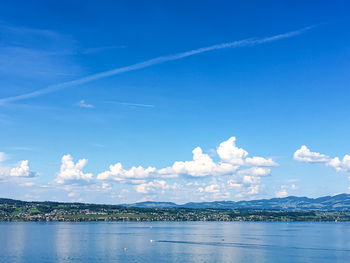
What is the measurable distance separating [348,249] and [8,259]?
152 metres

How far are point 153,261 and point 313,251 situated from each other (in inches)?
3092

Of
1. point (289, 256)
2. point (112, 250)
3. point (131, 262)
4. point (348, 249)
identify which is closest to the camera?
point (131, 262)

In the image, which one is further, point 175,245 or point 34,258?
point 175,245

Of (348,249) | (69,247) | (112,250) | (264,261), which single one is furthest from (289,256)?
(69,247)

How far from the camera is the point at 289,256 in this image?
155125 millimetres

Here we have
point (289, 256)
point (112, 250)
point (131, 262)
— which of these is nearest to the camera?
point (131, 262)

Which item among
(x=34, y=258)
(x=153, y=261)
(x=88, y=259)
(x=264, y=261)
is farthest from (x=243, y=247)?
(x=34, y=258)

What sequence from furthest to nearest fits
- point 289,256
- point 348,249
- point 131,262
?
point 348,249, point 289,256, point 131,262

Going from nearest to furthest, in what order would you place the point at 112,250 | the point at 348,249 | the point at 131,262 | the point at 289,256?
the point at 131,262 → the point at 289,256 → the point at 112,250 → the point at 348,249

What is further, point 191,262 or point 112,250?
point 112,250

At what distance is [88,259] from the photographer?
→ 143875 millimetres

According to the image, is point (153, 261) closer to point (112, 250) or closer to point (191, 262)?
point (191, 262)

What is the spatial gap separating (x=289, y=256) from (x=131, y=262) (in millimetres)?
64691

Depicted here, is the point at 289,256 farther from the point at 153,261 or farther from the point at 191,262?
the point at 153,261
